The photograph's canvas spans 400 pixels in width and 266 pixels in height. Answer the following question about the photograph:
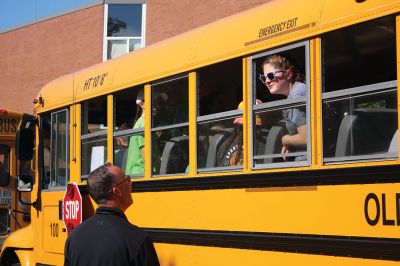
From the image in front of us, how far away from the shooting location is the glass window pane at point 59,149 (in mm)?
6828

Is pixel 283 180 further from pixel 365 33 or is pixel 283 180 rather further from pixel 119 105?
pixel 119 105

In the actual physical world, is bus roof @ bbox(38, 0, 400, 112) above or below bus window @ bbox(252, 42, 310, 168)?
above

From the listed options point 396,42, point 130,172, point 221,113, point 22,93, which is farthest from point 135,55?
point 22,93

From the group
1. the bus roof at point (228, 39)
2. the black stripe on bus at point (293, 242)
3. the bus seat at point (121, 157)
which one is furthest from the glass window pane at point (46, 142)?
the black stripe on bus at point (293, 242)

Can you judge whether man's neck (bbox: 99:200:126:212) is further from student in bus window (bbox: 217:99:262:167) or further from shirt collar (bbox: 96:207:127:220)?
student in bus window (bbox: 217:99:262:167)

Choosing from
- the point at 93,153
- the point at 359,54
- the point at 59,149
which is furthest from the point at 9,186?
the point at 359,54

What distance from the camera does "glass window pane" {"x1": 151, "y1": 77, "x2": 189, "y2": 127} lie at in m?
5.02

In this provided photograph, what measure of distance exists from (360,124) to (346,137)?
11 cm

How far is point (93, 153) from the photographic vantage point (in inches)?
246

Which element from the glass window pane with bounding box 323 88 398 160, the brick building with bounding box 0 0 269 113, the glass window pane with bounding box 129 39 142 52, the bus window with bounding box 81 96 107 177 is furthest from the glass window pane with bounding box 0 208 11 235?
the glass window pane with bounding box 129 39 142 52

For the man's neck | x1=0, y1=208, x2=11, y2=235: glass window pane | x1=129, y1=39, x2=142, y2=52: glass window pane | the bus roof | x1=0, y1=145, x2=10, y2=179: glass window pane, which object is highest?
x1=129, y1=39, x2=142, y2=52: glass window pane

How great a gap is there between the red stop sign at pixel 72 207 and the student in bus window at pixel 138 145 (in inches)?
34.5

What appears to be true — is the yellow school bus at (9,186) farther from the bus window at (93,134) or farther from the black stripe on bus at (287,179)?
the black stripe on bus at (287,179)

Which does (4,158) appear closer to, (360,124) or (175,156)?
(175,156)
